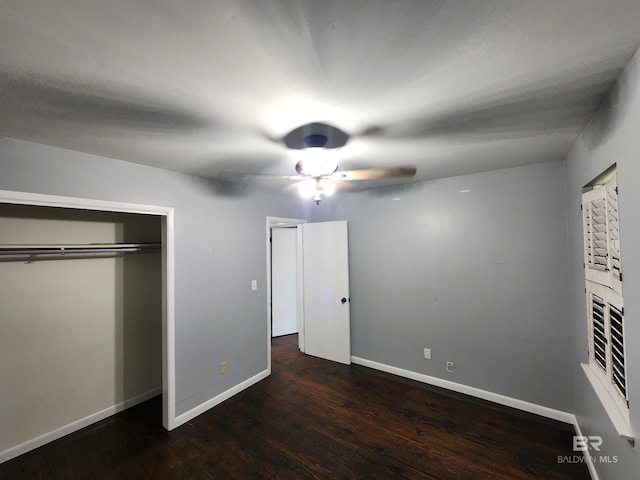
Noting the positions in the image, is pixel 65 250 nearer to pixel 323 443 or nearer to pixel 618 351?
pixel 323 443

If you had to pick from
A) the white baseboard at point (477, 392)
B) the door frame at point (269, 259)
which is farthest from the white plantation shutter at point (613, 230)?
the door frame at point (269, 259)

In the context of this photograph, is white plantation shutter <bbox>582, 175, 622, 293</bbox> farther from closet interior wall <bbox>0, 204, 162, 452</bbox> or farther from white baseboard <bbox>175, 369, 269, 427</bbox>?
closet interior wall <bbox>0, 204, 162, 452</bbox>

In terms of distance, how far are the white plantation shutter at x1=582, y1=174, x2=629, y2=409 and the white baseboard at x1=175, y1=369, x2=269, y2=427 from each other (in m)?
3.08

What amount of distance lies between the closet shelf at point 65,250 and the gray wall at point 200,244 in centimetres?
59

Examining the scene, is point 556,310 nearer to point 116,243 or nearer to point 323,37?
point 323,37

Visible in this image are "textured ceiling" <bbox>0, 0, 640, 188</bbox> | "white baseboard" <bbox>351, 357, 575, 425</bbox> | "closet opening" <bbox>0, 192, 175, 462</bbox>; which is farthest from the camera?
"white baseboard" <bbox>351, 357, 575, 425</bbox>

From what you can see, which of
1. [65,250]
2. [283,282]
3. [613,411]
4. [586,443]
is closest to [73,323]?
[65,250]

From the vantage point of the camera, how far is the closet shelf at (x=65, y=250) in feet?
6.69

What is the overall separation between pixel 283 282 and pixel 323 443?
3005 mm

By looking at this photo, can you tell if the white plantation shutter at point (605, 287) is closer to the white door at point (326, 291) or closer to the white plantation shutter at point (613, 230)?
the white plantation shutter at point (613, 230)

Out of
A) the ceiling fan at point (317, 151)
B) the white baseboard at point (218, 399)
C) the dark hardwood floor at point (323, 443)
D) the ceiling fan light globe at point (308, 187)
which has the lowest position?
the dark hardwood floor at point (323, 443)

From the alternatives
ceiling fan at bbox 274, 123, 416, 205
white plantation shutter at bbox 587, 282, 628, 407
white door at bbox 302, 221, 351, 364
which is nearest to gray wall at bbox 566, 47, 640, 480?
white plantation shutter at bbox 587, 282, 628, 407

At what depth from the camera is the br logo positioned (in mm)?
1672

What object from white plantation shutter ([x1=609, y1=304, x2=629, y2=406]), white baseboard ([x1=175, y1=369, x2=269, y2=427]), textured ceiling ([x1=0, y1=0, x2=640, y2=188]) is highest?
textured ceiling ([x1=0, y1=0, x2=640, y2=188])
